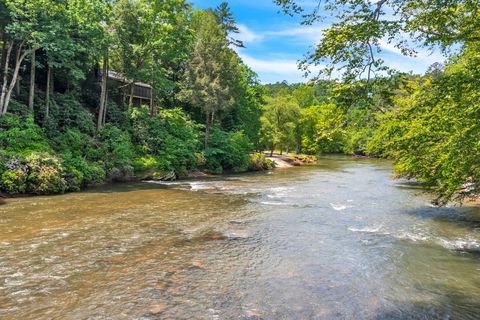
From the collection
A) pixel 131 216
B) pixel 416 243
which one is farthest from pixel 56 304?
pixel 416 243

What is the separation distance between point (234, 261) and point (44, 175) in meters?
13.4

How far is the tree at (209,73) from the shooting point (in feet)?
113

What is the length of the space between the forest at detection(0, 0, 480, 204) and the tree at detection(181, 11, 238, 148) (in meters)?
0.13

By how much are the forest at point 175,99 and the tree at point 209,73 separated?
0.13 metres

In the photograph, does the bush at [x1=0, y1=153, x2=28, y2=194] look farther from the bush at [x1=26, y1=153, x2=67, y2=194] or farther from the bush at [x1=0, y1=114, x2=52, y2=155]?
the bush at [x1=0, y1=114, x2=52, y2=155]

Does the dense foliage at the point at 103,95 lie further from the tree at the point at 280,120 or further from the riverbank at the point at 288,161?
the tree at the point at 280,120

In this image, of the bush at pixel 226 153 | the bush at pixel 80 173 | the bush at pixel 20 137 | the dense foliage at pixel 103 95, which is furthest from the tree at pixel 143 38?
the bush at pixel 80 173

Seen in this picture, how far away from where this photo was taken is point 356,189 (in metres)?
23.5

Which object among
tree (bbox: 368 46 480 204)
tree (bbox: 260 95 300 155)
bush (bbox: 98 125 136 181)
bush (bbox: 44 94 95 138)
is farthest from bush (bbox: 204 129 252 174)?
tree (bbox: 368 46 480 204)

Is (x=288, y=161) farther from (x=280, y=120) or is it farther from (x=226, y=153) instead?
(x=226, y=153)

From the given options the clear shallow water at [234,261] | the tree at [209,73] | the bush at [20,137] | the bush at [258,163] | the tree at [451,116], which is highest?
the tree at [209,73]

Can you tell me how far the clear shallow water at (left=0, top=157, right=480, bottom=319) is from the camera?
21.6 feet

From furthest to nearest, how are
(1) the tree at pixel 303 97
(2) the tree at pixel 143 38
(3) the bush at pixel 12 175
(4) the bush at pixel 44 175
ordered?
(1) the tree at pixel 303 97, (2) the tree at pixel 143 38, (4) the bush at pixel 44 175, (3) the bush at pixel 12 175

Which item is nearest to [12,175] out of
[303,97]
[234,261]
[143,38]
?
[234,261]
